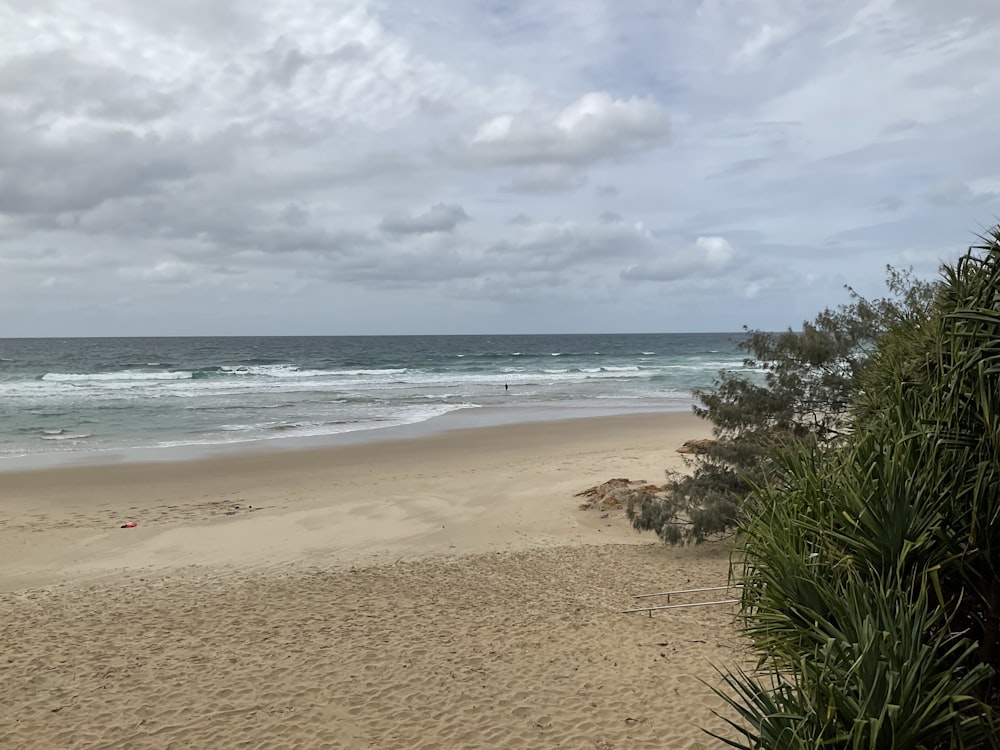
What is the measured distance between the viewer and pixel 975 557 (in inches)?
145

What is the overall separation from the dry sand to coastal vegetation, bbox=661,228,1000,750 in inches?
80.1

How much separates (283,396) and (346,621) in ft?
94.0

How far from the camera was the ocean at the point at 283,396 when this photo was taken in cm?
2378

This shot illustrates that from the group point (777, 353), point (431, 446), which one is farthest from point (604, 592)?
point (431, 446)

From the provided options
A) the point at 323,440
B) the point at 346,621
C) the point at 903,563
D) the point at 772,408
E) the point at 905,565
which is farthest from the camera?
the point at 323,440

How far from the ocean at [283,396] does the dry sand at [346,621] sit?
791cm

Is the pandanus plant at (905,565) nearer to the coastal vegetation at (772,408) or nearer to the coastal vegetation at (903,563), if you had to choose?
the coastal vegetation at (903,563)

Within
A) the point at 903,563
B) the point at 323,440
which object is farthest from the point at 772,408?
the point at 323,440

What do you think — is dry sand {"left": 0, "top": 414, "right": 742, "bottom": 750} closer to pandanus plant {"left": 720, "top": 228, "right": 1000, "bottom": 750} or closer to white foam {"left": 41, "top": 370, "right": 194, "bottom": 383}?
pandanus plant {"left": 720, "top": 228, "right": 1000, "bottom": 750}

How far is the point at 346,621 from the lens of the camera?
8.11 m

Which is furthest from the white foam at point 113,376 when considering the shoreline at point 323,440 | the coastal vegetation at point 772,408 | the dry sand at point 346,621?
the coastal vegetation at point 772,408

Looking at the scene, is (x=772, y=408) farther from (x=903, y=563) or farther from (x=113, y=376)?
(x=113, y=376)

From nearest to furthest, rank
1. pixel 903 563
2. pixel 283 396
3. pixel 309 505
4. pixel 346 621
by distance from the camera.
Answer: pixel 903 563 < pixel 346 621 < pixel 309 505 < pixel 283 396

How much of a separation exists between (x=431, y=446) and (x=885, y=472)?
17.8 m
